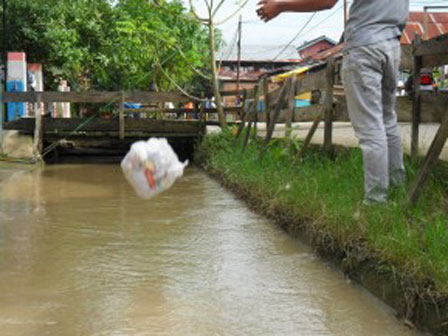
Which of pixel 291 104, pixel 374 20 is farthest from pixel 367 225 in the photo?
pixel 291 104

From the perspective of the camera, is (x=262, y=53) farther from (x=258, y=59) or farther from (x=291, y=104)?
(x=291, y=104)

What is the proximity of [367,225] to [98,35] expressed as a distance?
16740 millimetres

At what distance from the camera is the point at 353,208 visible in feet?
13.0

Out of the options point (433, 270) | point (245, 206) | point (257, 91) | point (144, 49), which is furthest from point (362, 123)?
point (144, 49)

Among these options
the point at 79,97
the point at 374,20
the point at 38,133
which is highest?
the point at 374,20

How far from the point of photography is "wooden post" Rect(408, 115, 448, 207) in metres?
3.37

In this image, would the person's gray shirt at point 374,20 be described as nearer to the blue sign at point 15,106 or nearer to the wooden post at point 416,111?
the wooden post at point 416,111

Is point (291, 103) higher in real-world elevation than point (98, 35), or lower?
lower

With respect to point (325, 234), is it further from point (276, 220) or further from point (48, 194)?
point (48, 194)

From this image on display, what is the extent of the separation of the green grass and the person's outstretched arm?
4.24 feet

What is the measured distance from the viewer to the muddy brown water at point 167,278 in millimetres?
2938

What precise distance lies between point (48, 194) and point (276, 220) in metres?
3.63

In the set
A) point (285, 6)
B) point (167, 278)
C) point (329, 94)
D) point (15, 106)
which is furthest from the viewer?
point (15, 106)

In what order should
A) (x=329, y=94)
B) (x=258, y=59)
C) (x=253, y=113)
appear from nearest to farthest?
(x=329, y=94)
(x=253, y=113)
(x=258, y=59)
